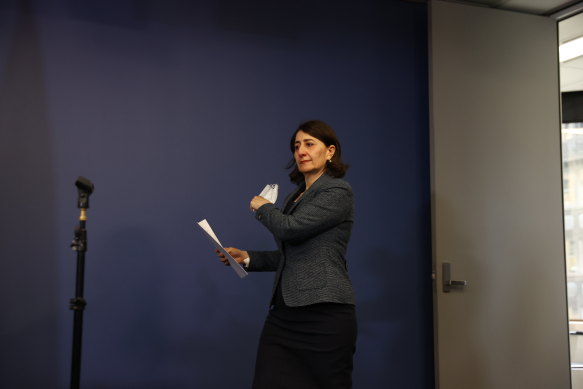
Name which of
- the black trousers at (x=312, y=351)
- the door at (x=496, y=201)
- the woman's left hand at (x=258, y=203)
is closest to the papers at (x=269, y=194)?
the woman's left hand at (x=258, y=203)

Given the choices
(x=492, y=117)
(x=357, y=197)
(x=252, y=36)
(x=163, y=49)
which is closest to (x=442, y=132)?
(x=492, y=117)

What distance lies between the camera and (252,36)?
2781 millimetres

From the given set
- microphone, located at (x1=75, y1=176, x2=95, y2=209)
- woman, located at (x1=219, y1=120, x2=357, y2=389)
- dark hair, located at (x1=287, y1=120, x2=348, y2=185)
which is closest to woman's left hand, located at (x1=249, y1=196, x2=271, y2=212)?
woman, located at (x1=219, y1=120, x2=357, y2=389)

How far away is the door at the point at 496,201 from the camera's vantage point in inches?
110

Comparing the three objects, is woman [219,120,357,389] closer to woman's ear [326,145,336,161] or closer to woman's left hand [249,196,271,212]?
woman's left hand [249,196,271,212]

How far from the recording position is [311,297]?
176 cm

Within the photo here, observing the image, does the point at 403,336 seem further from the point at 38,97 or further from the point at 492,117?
the point at 38,97

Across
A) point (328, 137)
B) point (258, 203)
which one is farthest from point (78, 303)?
point (328, 137)

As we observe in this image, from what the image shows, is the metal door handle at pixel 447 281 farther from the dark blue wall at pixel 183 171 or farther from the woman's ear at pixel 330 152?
the woman's ear at pixel 330 152

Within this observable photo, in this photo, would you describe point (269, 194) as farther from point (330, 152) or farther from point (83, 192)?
point (83, 192)

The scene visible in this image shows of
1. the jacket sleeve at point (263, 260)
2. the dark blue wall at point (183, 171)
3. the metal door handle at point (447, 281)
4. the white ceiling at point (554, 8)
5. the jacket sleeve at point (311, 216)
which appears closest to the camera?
the jacket sleeve at point (311, 216)

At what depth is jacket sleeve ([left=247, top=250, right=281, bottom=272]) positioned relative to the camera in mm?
2121

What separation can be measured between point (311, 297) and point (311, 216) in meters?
0.28

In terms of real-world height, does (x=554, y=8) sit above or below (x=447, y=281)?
above
